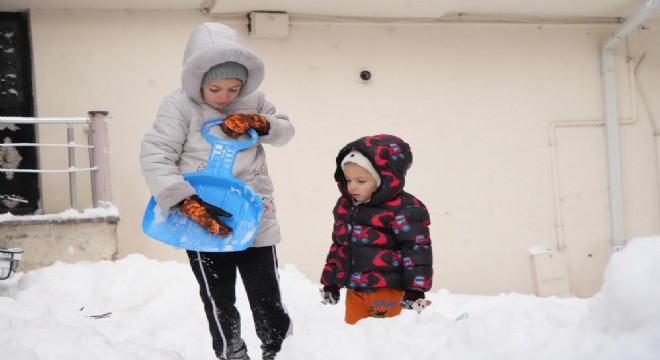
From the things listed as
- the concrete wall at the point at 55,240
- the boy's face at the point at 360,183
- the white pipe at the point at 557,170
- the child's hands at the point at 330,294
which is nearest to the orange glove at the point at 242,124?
the boy's face at the point at 360,183

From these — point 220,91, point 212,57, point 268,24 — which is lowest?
point 220,91

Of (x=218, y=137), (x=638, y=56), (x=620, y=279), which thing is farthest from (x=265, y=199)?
(x=638, y=56)

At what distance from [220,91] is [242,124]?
16 centimetres

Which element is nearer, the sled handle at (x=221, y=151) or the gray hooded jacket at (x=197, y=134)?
the gray hooded jacket at (x=197, y=134)

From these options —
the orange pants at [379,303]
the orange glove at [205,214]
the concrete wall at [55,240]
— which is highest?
the orange glove at [205,214]

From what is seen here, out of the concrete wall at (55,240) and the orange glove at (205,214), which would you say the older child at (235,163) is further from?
the concrete wall at (55,240)

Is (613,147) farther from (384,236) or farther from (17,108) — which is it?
(17,108)

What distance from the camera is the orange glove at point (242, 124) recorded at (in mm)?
2611

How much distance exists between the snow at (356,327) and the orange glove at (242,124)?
808 mm

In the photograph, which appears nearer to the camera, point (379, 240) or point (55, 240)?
point (379, 240)

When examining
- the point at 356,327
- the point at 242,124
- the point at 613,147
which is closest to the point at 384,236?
the point at 356,327

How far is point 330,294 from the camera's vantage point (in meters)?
2.92

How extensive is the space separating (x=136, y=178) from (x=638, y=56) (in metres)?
5.06

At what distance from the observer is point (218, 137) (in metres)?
2.65
